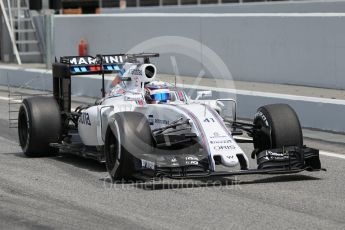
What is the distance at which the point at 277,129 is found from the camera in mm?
10180

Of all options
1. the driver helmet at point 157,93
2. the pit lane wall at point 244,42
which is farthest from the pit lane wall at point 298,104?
the driver helmet at point 157,93

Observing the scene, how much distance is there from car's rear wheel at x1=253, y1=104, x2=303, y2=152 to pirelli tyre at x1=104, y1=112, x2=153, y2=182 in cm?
149

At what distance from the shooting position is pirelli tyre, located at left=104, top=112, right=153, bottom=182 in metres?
9.48

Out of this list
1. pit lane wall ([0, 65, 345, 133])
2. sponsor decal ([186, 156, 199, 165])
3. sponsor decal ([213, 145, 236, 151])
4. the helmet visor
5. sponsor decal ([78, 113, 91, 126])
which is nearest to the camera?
sponsor decal ([186, 156, 199, 165])

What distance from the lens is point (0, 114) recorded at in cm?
1767

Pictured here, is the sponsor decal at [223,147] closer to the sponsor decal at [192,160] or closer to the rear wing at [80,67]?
the sponsor decal at [192,160]

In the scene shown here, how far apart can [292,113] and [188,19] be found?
11.2 meters

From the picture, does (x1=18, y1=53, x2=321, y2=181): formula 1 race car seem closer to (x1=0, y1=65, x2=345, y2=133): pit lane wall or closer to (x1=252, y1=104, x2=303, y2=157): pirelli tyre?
(x1=252, y1=104, x2=303, y2=157): pirelli tyre

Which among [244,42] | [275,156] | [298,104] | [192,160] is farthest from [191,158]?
[244,42]

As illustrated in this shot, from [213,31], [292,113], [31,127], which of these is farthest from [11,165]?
[213,31]

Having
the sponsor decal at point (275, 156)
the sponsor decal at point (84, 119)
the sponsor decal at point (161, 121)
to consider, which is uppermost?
the sponsor decal at point (161, 121)

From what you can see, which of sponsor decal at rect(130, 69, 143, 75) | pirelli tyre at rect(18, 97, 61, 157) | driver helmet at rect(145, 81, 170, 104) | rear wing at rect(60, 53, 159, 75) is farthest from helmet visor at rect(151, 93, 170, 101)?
pirelli tyre at rect(18, 97, 61, 157)

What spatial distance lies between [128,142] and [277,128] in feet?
5.96

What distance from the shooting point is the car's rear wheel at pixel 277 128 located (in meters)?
10.2
